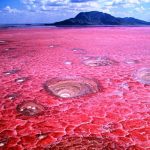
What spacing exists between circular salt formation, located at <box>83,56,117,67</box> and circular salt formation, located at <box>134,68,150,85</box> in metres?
1.44

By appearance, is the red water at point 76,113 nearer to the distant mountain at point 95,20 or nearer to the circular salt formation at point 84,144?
the circular salt formation at point 84,144

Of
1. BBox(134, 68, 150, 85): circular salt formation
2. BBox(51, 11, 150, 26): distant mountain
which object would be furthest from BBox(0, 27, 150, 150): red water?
BBox(51, 11, 150, 26): distant mountain

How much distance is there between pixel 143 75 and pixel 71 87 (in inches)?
93.9

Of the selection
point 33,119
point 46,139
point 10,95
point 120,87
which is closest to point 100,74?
point 120,87

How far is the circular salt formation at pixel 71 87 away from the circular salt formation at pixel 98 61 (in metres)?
2.21

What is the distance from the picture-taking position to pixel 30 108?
556cm

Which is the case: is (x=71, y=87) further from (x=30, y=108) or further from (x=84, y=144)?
(x=84, y=144)

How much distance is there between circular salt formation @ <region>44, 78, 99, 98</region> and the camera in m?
6.43

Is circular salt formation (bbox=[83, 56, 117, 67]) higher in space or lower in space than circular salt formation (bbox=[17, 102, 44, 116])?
lower

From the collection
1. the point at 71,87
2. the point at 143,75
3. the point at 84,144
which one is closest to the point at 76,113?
the point at 84,144

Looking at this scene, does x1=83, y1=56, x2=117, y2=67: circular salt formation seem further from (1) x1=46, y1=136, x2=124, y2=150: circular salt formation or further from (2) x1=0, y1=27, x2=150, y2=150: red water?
(1) x1=46, y1=136, x2=124, y2=150: circular salt formation

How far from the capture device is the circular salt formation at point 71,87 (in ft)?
21.1

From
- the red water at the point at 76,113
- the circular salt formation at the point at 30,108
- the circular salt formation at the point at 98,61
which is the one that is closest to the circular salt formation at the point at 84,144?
the red water at the point at 76,113

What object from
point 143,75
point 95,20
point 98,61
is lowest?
point 95,20
